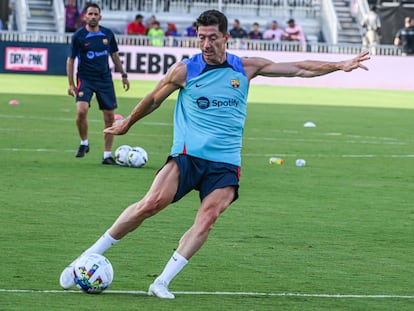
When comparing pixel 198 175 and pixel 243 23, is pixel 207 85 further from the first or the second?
pixel 243 23

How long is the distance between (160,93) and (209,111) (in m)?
0.38

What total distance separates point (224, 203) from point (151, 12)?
42.5 meters

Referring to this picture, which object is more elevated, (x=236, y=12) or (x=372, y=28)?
(x=372, y=28)

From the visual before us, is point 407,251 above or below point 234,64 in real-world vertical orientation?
below

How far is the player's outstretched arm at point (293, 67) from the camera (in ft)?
29.8

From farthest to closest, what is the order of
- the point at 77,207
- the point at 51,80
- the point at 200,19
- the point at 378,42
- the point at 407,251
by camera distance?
1. the point at 378,42
2. the point at 51,80
3. the point at 77,207
4. the point at 407,251
5. the point at 200,19

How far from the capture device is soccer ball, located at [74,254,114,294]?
8531 millimetres

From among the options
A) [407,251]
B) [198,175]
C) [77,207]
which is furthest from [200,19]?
[77,207]

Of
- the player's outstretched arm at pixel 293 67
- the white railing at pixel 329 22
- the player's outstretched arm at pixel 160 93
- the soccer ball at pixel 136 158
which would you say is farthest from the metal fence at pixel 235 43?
the player's outstretched arm at pixel 160 93

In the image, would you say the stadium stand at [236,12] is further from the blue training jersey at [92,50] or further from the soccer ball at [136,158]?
the soccer ball at [136,158]

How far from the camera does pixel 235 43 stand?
4444cm

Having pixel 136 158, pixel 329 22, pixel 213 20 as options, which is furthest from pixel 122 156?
pixel 329 22

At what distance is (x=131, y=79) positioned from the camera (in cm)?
4297

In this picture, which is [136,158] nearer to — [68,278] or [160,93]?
[160,93]
